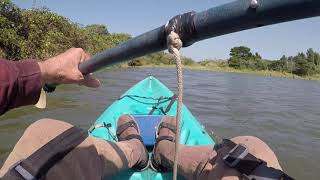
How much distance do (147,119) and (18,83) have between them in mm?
1998

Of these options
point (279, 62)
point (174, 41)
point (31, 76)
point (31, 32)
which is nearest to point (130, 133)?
point (31, 76)

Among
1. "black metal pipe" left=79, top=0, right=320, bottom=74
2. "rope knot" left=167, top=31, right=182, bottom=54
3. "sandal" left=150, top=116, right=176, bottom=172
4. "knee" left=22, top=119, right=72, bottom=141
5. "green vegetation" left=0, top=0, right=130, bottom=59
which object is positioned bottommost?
"sandal" left=150, top=116, right=176, bottom=172

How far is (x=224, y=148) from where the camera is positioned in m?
1.66

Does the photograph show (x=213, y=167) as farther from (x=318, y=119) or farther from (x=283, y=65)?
(x=283, y=65)

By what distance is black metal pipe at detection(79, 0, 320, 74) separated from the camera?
2.73 ft

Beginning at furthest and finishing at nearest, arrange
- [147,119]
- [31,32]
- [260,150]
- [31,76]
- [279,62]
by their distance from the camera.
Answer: [279,62]
[31,32]
[147,119]
[260,150]
[31,76]

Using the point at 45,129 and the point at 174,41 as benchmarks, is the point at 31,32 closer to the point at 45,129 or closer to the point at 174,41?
the point at 45,129

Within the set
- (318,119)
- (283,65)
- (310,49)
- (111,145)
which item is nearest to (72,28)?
(318,119)

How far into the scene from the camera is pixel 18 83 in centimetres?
119

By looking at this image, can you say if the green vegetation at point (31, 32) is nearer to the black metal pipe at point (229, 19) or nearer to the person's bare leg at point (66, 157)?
the person's bare leg at point (66, 157)

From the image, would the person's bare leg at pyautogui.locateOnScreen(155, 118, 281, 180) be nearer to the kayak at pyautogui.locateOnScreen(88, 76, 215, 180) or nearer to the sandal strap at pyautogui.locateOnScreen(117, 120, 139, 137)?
Result: the kayak at pyautogui.locateOnScreen(88, 76, 215, 180)

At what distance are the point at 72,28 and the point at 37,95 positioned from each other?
1560 centimetres

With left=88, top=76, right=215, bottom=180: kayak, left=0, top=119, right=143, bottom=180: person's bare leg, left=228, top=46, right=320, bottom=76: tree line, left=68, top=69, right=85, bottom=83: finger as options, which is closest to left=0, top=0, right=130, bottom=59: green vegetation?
left=88, top=76, right=215, bottom=180: kayak

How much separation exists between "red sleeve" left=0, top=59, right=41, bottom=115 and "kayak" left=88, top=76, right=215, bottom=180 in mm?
1102
